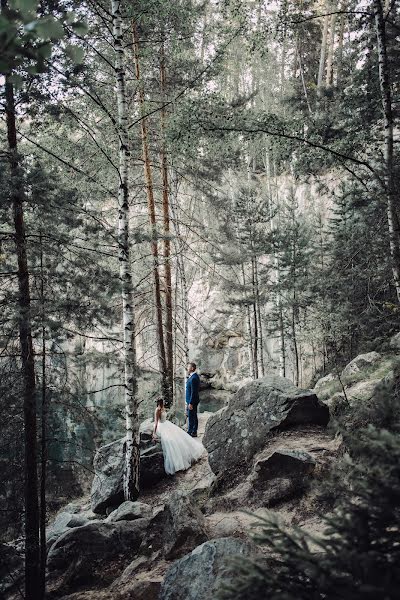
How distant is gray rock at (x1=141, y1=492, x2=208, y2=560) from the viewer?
5.42 meters

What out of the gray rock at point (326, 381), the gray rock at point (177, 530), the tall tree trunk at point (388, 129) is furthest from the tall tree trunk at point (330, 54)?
the gray rock at point (177, 530)

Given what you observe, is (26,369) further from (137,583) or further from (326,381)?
(326,381)

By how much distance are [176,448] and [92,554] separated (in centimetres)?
352

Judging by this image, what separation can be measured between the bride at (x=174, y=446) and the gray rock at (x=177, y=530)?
121 inches

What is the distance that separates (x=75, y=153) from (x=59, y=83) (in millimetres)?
3795

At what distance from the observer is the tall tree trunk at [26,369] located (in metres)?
6.07

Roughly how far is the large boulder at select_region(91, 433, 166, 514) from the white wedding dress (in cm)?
21

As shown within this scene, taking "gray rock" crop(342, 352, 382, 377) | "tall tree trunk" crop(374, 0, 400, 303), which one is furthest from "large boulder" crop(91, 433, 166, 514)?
"gray rock" crop(342, 352, 382, 377)

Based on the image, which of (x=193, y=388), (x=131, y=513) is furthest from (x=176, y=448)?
(x=131, y=513)

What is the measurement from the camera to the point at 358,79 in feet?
28.6

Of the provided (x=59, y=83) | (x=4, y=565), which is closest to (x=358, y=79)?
(x=59, y=83)

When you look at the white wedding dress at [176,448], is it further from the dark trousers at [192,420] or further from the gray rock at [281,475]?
the gray rock at [281,475]

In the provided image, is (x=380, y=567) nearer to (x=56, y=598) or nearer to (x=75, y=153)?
(x=56, y=598)

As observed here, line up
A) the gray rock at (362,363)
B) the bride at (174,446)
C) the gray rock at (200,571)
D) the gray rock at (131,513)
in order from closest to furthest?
1. the gray rock at (200,571)
2. the gray rock at (131,513)
3. the bride at (174,446)
4. the gray rock at (362,363)
